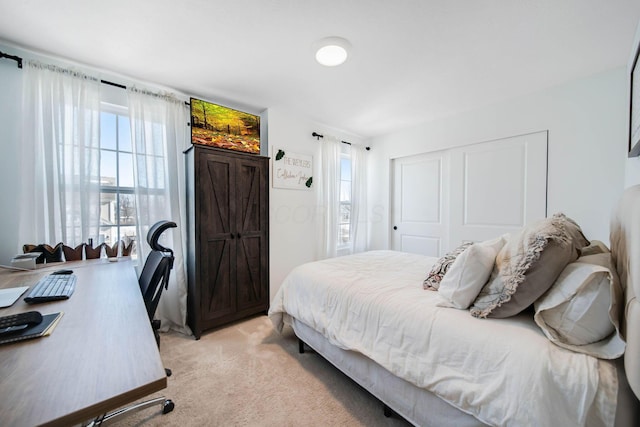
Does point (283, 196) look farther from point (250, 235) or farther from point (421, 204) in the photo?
point (421, 204)

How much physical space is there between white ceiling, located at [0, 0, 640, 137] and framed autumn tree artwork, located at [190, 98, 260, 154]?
0.22m

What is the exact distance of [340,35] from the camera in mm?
1743

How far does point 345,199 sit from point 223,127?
214 centimetres

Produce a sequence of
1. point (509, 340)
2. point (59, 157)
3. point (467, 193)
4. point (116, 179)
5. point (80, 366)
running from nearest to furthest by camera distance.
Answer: point (80, 366) → point (509, 340) → point (59, 157) → point (116, 179) → point (467, 193)

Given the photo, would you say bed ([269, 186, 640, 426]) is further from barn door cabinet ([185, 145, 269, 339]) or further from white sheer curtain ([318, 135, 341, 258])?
white sheer curtain ([318, 135, 341, 258])

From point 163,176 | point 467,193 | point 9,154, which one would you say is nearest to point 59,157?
point 9,154

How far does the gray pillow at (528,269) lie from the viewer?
3.23 feet

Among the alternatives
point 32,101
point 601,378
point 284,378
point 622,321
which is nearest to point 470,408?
point 601,378

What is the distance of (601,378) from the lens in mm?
798

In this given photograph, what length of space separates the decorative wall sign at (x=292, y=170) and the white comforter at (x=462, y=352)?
1.67 m

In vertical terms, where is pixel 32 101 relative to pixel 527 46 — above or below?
below

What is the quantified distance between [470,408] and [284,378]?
4.03ft

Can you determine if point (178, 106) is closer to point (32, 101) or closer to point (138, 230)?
point (32, 101)

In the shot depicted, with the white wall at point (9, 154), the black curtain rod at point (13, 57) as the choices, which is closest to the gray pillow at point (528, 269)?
the white wall at point (9, 154)
